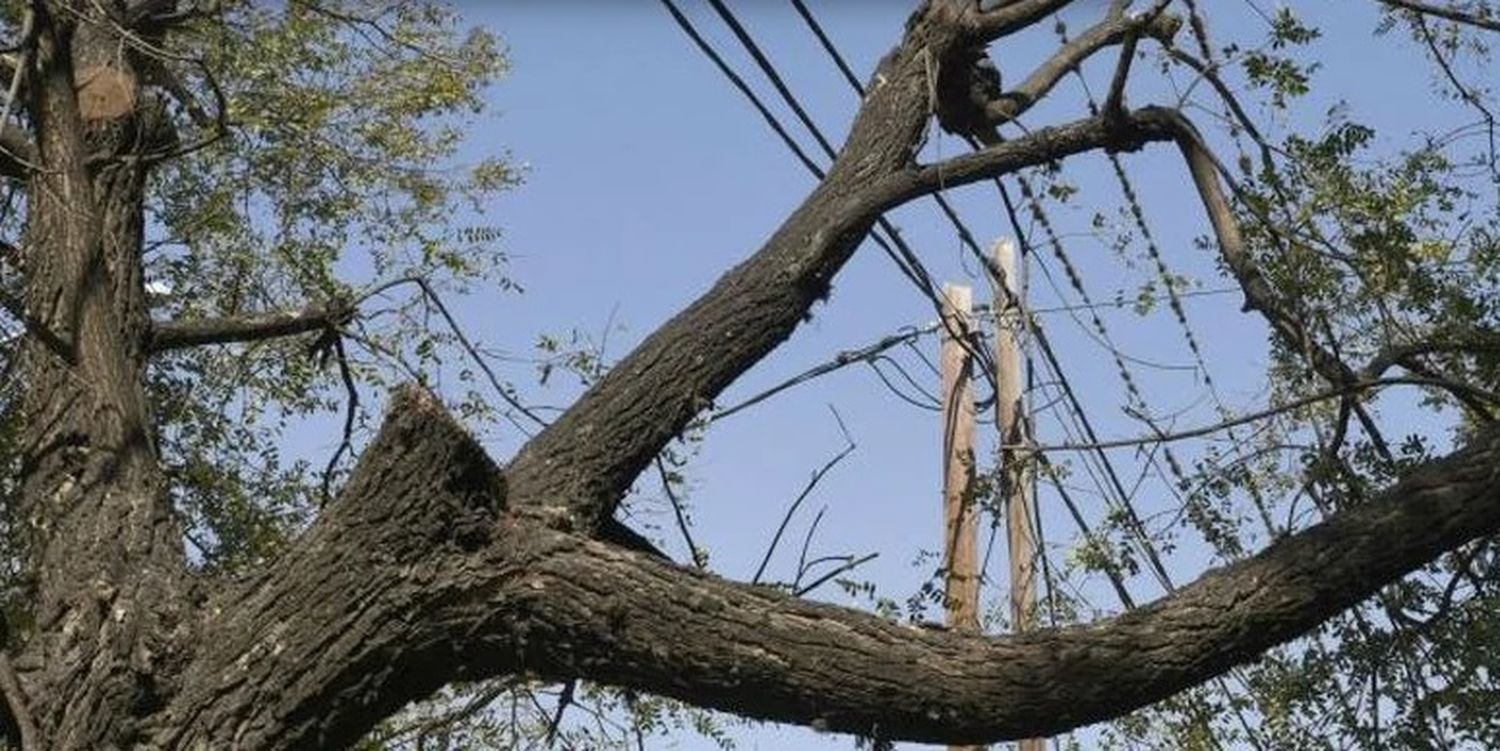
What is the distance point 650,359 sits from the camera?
20.2 feet

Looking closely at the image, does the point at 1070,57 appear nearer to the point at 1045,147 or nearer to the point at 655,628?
the point at 1045,147

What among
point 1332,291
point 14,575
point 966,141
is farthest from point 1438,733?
point 14,575

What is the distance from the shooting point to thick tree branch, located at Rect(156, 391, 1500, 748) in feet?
16.9

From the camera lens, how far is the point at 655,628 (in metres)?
5.30

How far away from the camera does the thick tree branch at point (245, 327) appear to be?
7.00 meters

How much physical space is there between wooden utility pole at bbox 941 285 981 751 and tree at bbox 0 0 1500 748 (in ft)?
6.68

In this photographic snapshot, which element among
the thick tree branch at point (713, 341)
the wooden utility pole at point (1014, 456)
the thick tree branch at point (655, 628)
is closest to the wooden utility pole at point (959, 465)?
the wooden utility pole at point (1014, 456)

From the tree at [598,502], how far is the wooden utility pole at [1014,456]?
139 cm

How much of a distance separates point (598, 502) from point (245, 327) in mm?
1876

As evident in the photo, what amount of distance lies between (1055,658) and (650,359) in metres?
1.64

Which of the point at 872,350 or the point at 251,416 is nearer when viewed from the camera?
the point at 872,350

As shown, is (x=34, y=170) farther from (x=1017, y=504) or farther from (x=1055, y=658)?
(x=1017, y=504)

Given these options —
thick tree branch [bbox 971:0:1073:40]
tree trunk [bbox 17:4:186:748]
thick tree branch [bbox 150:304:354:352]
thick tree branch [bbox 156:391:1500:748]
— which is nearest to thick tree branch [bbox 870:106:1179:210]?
thick tree branch [bbox 971:0:1073:40]

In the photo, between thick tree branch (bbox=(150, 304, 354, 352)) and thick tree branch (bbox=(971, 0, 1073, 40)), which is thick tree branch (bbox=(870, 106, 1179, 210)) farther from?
thick tree branch (bbox=(150, 304, 354, 352))
